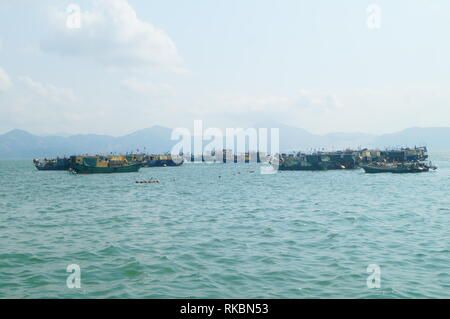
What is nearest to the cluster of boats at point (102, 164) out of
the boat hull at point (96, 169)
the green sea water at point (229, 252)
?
the boat hull at point (96, 169)

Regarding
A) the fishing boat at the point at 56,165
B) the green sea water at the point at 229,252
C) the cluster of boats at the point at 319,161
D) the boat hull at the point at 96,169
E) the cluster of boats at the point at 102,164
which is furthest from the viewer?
the fishing boat at the point at 56,165

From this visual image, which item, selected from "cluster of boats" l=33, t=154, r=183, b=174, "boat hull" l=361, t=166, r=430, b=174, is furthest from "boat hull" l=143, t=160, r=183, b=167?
"boat hull" l=361, t=166, r=430, b=174

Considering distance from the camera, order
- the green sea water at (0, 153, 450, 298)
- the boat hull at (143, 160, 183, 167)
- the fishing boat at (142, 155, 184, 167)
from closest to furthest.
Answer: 1. the green sea water at (0, 153, 450, 298)
2. the boat hull at (143, 160, 183, 167)
3. the fishing boat at (142, 155, 184, 167)

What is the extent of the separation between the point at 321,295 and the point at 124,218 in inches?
896

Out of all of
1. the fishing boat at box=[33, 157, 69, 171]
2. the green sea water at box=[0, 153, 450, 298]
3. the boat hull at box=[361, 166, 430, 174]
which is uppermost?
the fishing boat at box=[33, 157, 69, 171]

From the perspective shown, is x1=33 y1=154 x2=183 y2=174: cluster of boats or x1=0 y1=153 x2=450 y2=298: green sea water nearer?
x1=0 y1=153 x2=450 y2=298: green sea water

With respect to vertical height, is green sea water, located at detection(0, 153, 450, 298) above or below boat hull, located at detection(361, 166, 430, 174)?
below

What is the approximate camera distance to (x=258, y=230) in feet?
83.2

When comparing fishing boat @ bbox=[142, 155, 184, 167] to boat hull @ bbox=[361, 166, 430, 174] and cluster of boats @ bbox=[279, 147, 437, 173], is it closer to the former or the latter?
cluster of boats @ bbox=[279, 147, 437, 173]

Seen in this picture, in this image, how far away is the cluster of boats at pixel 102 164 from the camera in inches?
4547

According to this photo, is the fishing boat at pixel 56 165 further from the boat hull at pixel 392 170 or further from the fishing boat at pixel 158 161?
the boat hull at pixel 392 170

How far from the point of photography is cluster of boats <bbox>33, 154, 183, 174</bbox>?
115500 mm
